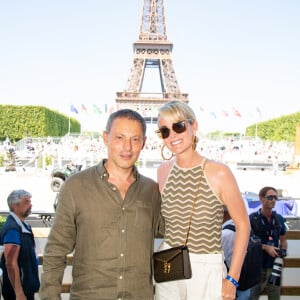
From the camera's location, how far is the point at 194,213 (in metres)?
1.92

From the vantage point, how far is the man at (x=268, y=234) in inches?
131

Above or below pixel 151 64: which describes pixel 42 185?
below

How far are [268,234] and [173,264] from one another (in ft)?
5.58

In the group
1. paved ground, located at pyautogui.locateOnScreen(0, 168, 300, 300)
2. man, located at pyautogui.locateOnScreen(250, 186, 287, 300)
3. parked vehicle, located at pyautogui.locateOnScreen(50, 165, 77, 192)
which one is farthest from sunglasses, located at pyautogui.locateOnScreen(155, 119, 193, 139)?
parked vehicle, located at pyautogui.locateOnScreen(50, 165, 77, 192)

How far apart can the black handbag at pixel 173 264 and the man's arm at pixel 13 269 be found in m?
1.11

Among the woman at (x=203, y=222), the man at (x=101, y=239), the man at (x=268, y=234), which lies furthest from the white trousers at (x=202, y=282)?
the man at (x=268, y=234)

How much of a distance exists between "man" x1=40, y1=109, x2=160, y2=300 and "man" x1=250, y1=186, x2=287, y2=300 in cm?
181

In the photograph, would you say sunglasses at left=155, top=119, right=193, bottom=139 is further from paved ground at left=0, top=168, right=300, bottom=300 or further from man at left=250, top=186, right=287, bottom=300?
paved ground at left=0, top=168, right=300, bottom=300

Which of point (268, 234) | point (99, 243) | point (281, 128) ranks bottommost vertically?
point (268, 234)

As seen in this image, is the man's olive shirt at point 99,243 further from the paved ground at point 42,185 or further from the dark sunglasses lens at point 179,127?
the paved ground at point 42,185

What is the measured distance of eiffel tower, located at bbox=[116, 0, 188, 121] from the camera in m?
54.0

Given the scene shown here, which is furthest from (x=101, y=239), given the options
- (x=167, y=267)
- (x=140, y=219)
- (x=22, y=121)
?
A: (x=22, y=121)

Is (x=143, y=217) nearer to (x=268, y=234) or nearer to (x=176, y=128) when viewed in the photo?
(x=176, y=128)

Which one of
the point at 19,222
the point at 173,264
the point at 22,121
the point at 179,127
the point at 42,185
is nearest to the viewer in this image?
the point at 173,264
